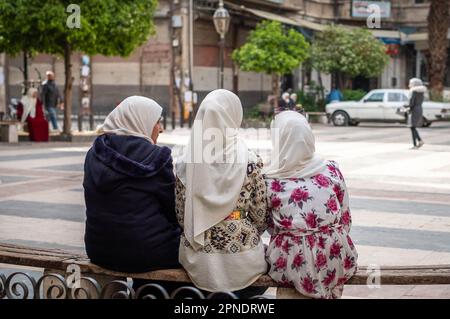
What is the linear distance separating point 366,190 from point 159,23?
21539 millimetres

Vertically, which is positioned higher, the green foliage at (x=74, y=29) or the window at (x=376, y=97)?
the green foliage at (x=74, y=29)

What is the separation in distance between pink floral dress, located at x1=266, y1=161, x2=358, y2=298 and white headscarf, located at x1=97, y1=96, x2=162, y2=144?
2.50 ft

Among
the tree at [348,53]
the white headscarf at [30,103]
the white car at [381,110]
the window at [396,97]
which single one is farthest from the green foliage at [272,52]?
the white headscarf at [30,103]

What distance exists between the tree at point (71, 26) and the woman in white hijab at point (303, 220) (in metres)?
14.4

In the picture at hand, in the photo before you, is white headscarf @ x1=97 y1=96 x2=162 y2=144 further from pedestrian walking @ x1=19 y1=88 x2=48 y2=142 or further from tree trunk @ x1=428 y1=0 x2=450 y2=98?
tree trunk @ x1=428 y1=0 x2=450 y2=98

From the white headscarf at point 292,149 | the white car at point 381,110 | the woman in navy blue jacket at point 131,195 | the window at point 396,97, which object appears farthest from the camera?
the window at point 396,97

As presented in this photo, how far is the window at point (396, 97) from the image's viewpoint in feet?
97.8

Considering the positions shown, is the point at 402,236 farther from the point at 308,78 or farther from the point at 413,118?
the point at 308,78

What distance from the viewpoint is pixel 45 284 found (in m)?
4.88

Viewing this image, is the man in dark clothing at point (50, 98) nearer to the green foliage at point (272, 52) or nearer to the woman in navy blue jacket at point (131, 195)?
the green foliage at point (272, 52)

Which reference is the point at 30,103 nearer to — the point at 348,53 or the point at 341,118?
the point at 341,118

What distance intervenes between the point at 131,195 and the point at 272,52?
83.5ft

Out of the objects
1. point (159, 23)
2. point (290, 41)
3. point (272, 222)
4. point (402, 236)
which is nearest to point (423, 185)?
point (402, 236)

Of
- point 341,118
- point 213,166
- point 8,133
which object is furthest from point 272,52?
point 213,166
